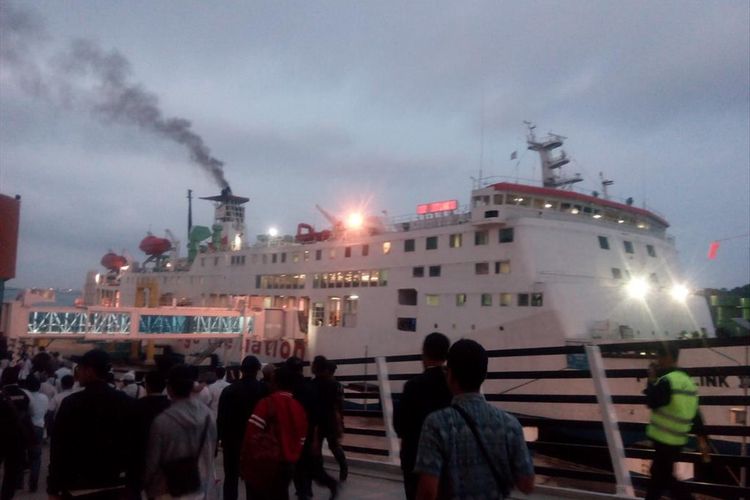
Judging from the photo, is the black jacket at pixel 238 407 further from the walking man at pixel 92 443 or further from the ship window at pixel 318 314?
the ship window at pixel 318 314

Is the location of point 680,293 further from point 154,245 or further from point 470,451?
point 154,245

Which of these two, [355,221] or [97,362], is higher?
[355,221]

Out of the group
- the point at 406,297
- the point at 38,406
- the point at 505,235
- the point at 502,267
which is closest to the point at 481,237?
the point at 505,235

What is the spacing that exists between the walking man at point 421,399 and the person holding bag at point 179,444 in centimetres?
112

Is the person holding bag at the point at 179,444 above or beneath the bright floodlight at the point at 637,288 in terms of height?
beneath

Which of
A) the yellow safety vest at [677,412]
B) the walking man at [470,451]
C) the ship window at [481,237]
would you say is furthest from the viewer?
the ship window at [481,237]

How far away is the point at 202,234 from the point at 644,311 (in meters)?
30.0

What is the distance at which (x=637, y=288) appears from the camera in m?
20.7

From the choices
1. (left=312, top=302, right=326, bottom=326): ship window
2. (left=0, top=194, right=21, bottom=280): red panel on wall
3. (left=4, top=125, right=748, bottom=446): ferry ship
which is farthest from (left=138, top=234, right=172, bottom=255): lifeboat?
(left=0, top=194, right=21, bottom=280): red panel on wall

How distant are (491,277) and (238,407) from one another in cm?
1752

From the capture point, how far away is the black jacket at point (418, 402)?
339cm

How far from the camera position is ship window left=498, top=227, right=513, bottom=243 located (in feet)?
69.6

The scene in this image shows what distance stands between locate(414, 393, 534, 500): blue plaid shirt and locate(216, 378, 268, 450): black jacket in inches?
100

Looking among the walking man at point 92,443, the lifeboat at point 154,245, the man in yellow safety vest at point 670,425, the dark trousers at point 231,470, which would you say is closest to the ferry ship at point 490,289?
the man in yellow safety vest at point 670,425
